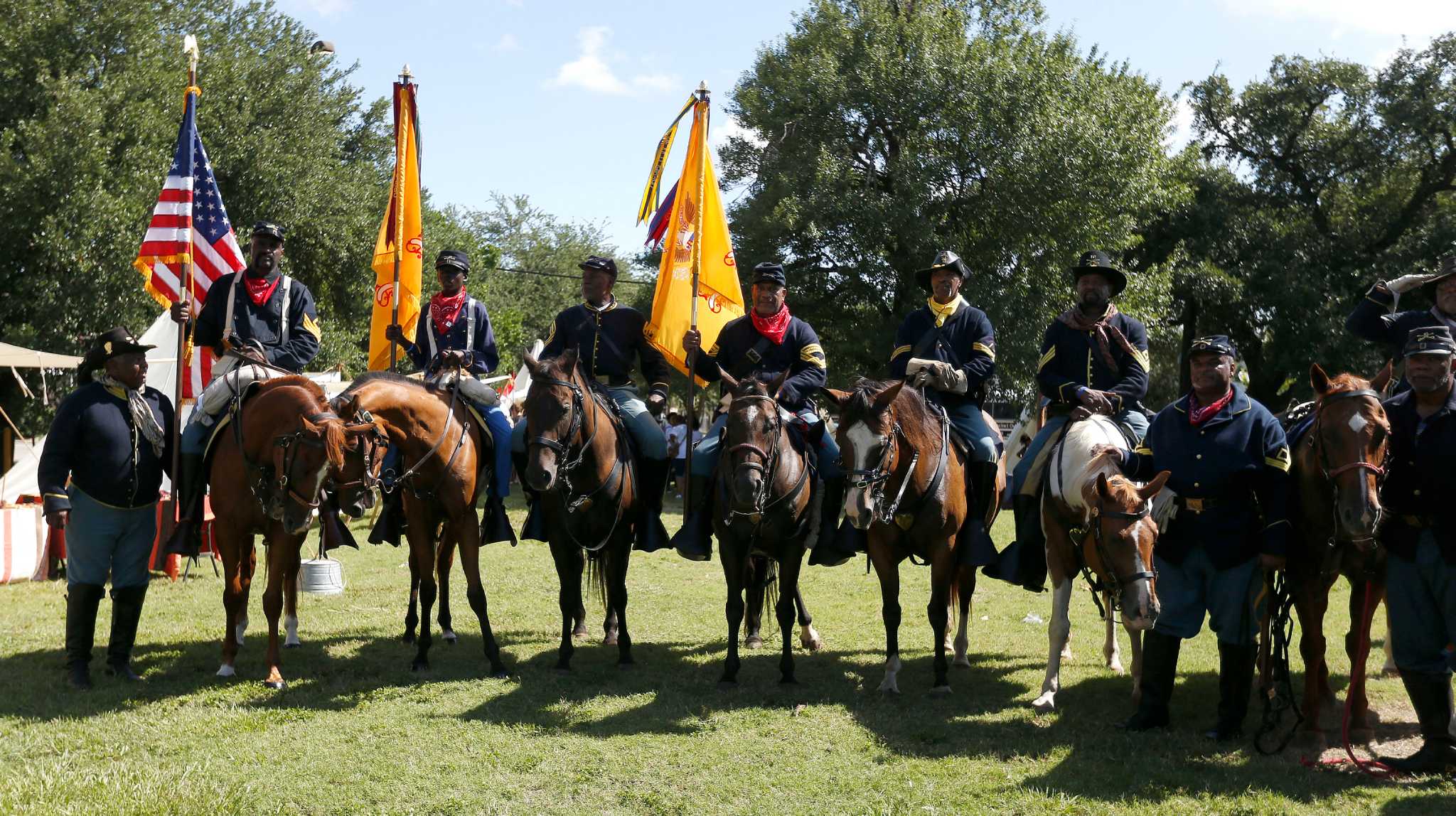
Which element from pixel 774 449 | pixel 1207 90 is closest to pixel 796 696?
pixel 774 449

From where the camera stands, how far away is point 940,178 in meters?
27.9

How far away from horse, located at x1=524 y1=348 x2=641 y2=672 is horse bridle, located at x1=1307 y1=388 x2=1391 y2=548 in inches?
186

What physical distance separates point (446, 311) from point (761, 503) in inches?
141

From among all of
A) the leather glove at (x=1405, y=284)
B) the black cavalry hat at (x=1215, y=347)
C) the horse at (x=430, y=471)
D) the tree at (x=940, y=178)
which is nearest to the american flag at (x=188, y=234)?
the horse at (x=430, y=471)

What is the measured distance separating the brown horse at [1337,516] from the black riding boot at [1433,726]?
1.19ft

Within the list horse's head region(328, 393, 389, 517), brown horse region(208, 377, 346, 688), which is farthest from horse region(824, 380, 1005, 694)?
brown horse region(208, 377, 346, 688)

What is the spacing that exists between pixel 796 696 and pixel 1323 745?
10.8 feet

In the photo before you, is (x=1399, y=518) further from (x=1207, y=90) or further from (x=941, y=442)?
(x=1207, y=90)

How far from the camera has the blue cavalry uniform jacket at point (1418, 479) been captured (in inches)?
229

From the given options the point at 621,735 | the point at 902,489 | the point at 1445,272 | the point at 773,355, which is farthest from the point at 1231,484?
the point at 621,735

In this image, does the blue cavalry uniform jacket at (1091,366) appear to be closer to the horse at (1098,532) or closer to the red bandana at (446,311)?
the horse at (1098,532)

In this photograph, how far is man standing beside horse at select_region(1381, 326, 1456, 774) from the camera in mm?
5842

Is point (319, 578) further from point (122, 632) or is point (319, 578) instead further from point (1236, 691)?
point (1236, 691)

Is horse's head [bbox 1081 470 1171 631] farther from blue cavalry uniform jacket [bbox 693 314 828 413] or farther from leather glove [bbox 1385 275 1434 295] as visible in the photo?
leather glove [bbox 1385 275 1434 295]
